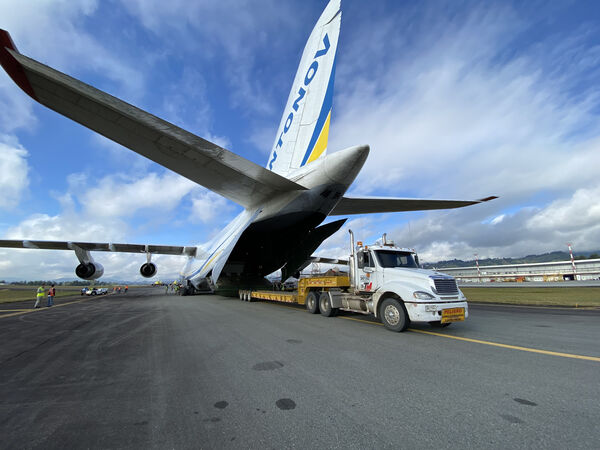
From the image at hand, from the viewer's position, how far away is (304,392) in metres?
3.36

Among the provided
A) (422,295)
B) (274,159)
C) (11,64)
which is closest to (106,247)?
(274,159)

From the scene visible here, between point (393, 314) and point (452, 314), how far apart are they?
1319 millimetres

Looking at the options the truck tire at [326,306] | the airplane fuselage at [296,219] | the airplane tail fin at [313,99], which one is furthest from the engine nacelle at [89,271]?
the truck tire at [326,306]

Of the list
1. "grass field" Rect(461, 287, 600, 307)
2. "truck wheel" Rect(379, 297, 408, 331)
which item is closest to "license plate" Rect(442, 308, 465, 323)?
"truck wheel" Rect(379, 297, 408, 331)

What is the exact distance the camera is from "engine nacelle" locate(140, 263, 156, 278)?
2459 cm

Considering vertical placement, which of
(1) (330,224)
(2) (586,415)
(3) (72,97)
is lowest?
(2) (586,415)

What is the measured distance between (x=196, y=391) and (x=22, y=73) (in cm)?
686

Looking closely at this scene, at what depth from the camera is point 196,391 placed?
346 cm

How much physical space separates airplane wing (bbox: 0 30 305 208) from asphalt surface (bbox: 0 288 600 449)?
4770 mm

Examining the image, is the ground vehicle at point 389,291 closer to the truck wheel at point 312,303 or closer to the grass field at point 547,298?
the truck wheel at point 312,303

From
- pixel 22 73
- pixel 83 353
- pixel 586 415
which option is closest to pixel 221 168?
pixel 22 73

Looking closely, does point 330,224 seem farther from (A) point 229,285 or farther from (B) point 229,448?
(B) point 229,448

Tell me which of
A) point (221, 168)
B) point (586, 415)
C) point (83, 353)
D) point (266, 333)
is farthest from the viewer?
point (221, 168)

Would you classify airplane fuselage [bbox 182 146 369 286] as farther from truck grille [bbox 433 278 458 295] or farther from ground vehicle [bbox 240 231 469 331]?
truck grille [bbox 433 278 458 295]
